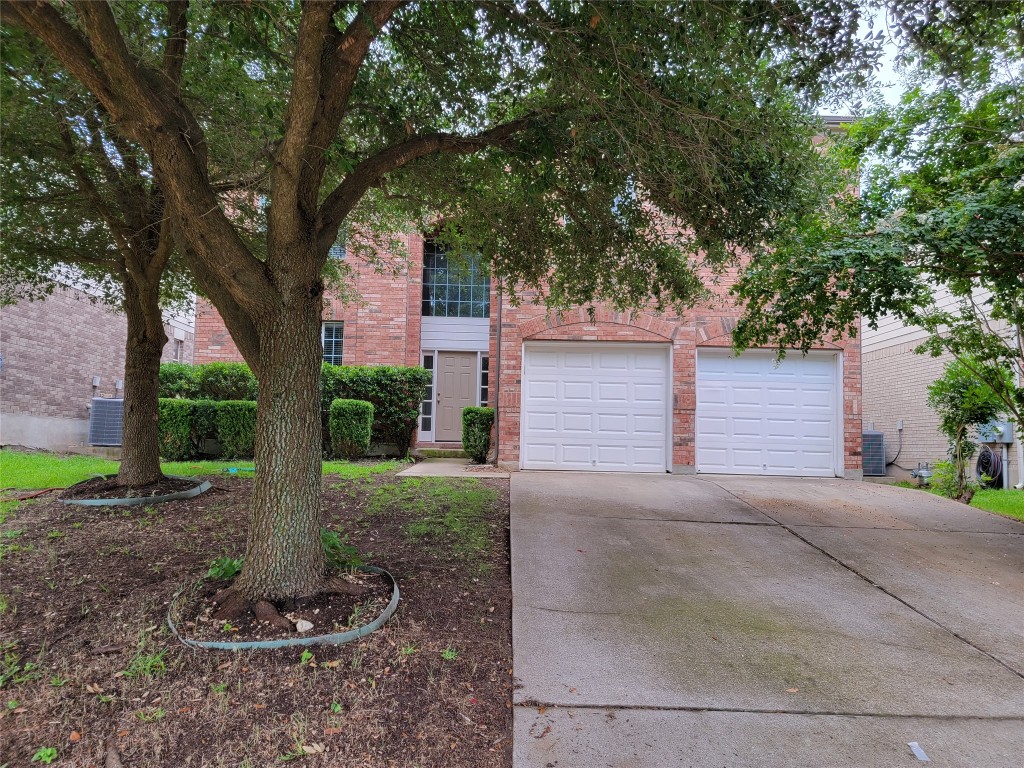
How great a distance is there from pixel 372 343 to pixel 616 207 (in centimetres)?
812

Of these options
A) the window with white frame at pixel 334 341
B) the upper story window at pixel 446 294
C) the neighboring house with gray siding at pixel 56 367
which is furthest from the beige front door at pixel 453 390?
the neighboring house with gray siding at pixel 56 367

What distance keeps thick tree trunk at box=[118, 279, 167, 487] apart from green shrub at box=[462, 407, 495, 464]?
4.97 metres

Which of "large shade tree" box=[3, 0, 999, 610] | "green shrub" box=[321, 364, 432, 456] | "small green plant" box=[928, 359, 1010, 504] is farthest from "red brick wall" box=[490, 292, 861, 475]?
"large shade tree" box=[3, 0, 999, 610]

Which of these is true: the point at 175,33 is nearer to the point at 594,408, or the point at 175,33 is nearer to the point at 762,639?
the point at 762,639

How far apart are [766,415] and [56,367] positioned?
1331cm

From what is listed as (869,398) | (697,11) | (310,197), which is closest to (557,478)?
(310,197)

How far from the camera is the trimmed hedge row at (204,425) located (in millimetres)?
10367

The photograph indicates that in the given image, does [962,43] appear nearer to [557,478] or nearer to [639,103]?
[639,103]

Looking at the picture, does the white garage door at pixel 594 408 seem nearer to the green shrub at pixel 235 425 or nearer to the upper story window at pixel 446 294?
the upper story window at pixel 446 294

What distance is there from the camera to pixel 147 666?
118 inches

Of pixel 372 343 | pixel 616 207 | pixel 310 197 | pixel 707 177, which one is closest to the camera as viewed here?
pixel 310 197

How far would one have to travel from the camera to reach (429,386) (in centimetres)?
1292

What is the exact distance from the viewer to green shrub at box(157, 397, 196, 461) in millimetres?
10312

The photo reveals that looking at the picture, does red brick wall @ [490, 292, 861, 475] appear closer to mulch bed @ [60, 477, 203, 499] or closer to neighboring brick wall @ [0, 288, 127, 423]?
mulch bed @ [60, 477, 203, 499]
